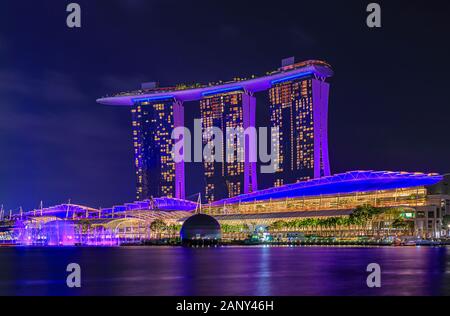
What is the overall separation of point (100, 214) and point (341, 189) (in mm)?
78629

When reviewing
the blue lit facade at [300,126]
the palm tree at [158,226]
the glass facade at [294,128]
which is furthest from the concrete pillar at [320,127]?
the palm tree at [158,226]

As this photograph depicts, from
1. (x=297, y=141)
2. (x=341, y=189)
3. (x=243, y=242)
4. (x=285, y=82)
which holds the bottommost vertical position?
(x=243, y=242)

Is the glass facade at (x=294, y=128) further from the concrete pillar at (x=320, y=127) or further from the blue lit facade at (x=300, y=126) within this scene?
the concrete pillar at (x=320, y=127)

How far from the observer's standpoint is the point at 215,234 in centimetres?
11581

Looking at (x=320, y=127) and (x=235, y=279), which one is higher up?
(x=320, y=127)

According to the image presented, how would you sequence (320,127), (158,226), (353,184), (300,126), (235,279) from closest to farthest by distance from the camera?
(235,279), (353,184), (158,226), (320,127), (300,126)

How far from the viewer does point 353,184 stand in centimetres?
14162

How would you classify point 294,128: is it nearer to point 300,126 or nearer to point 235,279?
point 300,126

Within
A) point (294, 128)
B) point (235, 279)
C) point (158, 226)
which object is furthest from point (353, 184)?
point (235, 279)

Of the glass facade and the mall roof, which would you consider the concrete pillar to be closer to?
the glass facade

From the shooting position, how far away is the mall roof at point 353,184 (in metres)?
129
